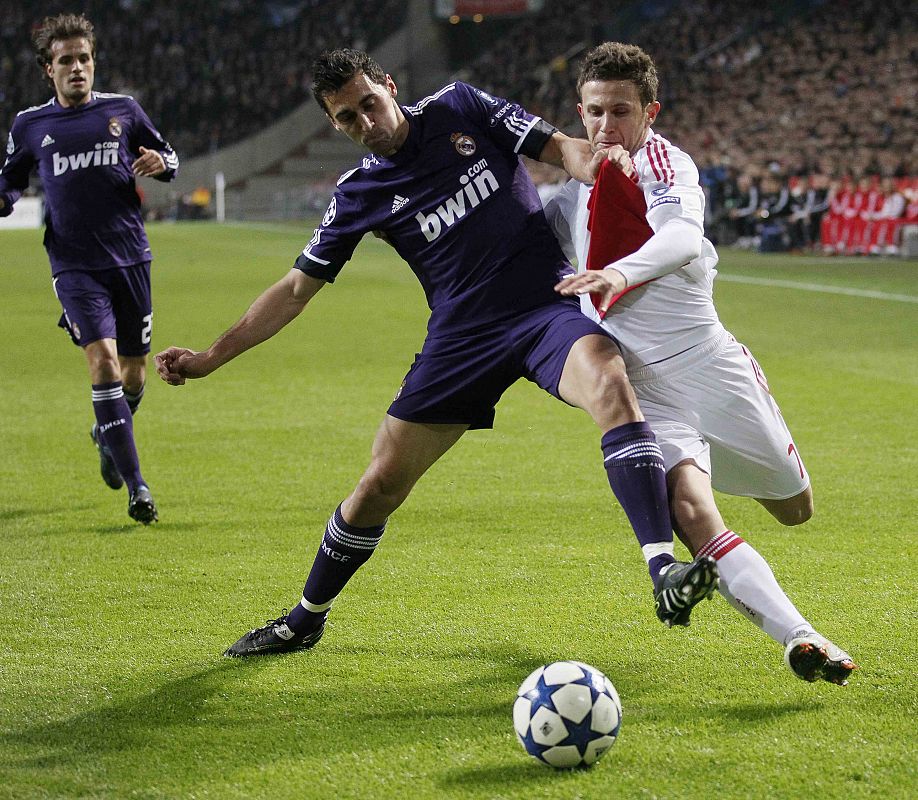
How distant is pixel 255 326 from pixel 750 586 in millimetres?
1795

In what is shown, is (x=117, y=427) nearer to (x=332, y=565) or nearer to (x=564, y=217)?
(x=332, y=565)

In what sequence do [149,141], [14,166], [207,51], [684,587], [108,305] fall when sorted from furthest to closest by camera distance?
[207,51] → [149,141] → [14,166] → [108,305] → [684,587]

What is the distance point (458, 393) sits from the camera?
407 centimetres

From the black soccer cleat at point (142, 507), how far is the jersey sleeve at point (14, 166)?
5.80 ft

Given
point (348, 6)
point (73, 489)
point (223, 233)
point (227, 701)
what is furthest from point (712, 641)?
point (348, 6)

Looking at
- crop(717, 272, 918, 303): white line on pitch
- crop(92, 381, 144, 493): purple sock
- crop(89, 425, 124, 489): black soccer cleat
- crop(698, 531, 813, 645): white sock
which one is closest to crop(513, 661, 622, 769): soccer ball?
crop(698, 531, 813, 645): white sock

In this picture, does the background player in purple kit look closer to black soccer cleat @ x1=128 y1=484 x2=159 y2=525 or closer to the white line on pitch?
black soccer cleat @ x1=128 y1=484 x2=159 y2=525

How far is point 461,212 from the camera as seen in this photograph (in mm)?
4148

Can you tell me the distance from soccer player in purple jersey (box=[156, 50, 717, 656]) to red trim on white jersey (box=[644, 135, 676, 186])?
0.18 m

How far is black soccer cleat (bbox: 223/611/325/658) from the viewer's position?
436cm

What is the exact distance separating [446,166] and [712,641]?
1770 millimetres

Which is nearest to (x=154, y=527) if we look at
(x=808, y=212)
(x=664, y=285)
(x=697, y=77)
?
(x=664, y=285)

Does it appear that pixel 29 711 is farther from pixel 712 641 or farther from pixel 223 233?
pixel 223 233

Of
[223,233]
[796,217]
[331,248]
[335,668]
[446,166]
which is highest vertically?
[446,166]
